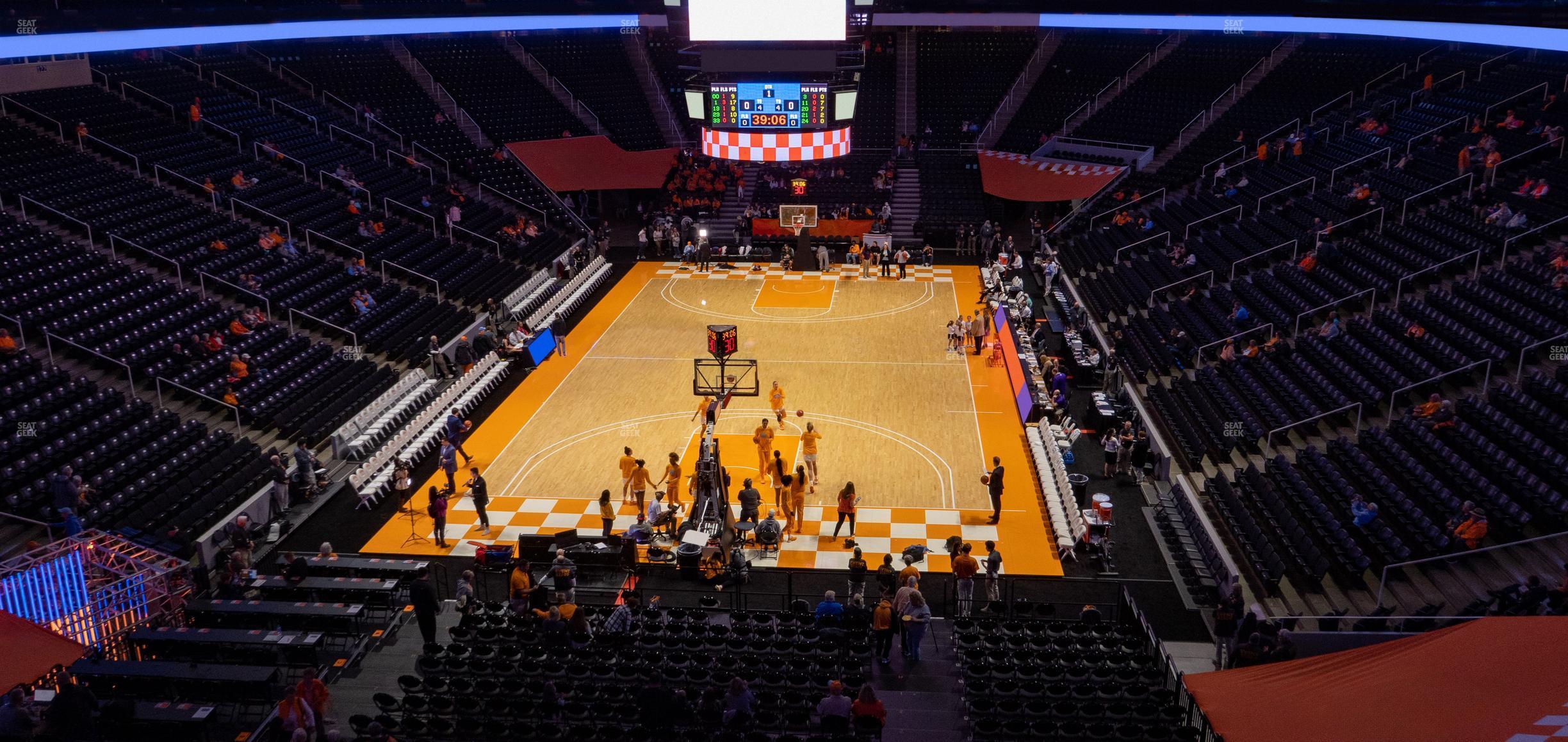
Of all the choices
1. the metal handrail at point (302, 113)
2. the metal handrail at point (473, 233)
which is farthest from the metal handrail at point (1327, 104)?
the metal handrail at point (302, 113)

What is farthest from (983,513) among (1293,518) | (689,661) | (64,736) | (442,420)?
(64,736)

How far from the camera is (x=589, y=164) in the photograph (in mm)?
43625

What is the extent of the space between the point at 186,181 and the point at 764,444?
1880cm

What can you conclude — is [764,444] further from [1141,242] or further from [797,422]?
[1141,242]

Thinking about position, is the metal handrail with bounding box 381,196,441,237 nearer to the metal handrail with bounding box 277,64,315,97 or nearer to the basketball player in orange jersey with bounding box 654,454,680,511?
the metal handrail with bounding box 277,64,315,97

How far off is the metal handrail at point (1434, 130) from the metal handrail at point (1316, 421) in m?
13.2

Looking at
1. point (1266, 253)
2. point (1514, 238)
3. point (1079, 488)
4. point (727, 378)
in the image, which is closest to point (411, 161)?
point (727, 378)

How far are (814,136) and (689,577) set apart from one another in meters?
10.1

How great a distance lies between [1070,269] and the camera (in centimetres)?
3612

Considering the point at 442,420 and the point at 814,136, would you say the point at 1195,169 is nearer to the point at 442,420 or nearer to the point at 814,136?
the point at 814,136

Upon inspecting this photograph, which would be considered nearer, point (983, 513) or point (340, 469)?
point (983, 513)

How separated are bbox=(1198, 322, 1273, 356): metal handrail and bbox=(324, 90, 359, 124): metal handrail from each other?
29664 mm

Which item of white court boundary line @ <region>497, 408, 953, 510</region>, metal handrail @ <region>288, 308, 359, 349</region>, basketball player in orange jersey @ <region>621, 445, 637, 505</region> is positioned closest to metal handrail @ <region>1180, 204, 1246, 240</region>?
white court boundary line @ <region>497, 408, 953, 510</region>

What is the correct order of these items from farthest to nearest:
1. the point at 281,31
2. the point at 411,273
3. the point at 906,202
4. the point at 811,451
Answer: the point at 906,202 → the point at 281,31 → the point at 411,273 → the point at 811,451
